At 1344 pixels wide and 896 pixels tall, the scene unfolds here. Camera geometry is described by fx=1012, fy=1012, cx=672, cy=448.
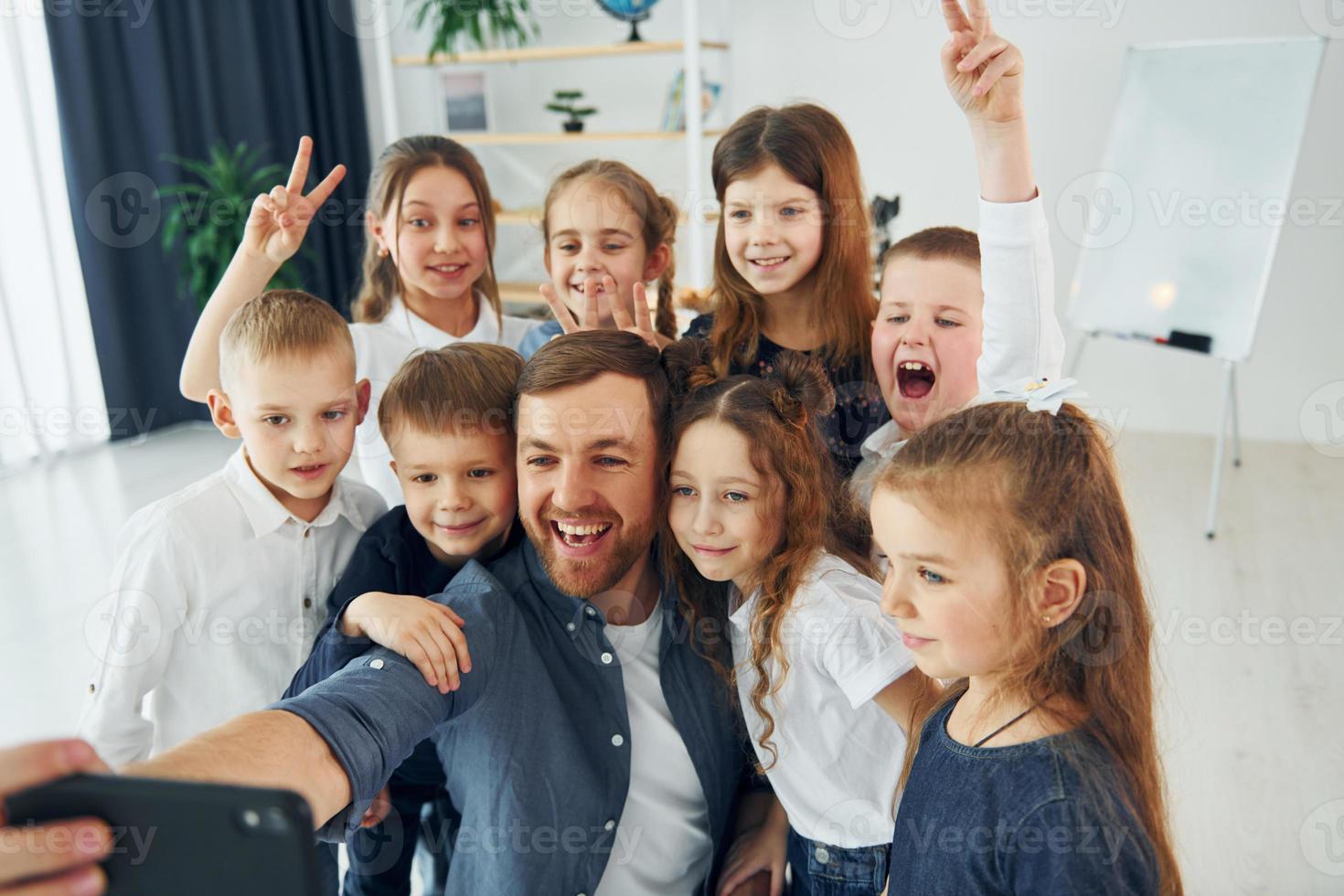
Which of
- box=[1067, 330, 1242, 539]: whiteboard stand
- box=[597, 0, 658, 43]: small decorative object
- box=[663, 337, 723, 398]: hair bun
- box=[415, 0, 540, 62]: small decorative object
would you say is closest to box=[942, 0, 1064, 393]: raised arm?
box=[663, 337, 723, 398]: hair bun

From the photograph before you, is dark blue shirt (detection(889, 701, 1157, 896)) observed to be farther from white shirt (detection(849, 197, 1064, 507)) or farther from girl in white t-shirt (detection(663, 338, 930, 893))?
white shirt (detection(849, 197, 1064, 507))

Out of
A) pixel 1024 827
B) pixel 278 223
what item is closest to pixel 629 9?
pixel 278 223

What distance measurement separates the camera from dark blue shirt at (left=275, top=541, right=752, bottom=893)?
1.19 metres

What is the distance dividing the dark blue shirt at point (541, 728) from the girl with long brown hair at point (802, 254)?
0.58 metres

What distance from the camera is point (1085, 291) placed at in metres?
4.41

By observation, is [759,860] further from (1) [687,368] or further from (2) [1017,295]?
(2) [1017,295]

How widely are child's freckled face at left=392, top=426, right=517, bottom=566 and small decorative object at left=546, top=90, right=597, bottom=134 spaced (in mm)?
3734

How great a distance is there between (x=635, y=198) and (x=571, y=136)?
315 cm

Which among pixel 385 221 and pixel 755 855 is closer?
pixel 755 855

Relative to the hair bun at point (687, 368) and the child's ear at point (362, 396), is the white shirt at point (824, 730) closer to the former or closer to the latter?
the hair bun at point (687, 368)

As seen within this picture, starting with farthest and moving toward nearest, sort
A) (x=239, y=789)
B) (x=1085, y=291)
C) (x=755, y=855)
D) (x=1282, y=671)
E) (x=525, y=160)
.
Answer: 1. (x=525, y=160)
2. (x=1085, y=291)
3. (x=1282, y=671)
4. (x=755, y=855)
5. (x=239, y=789)

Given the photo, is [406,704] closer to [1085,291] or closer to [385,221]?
[385,221]

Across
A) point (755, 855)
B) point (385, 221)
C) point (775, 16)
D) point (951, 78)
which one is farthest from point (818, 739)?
point (775, 16)

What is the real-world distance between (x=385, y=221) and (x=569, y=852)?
1.38 meters
